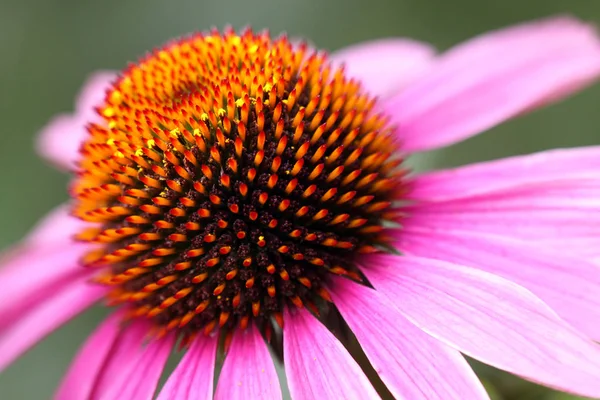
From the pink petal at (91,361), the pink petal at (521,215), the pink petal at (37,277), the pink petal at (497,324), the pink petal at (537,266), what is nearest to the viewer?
the pink petal at (497,324)

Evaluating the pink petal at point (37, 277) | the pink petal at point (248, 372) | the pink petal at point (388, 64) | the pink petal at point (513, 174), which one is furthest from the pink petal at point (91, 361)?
the pink petal at point (388, 64)

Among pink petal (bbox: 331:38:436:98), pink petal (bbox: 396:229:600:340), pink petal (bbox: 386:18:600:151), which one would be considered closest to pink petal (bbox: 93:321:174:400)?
pink petal (bbox: 396:229:600:340)

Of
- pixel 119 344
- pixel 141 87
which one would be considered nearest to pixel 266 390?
pixel 119 344

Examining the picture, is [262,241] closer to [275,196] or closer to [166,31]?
[275,196]

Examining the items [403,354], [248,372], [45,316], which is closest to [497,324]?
[403,354]

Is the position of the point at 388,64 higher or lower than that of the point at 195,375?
higher

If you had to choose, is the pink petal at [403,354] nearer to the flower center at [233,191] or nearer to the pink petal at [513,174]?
the flower center at [233,191]

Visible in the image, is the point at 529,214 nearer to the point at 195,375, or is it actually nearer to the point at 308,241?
the point at 308,241
